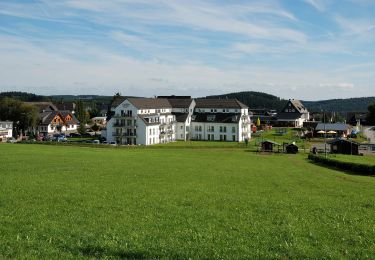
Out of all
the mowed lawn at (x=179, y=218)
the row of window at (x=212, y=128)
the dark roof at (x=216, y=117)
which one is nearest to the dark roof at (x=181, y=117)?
the dark roof at (x=216, y=117)

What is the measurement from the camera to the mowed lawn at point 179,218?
12.9m

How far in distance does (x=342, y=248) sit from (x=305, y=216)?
4855 mm

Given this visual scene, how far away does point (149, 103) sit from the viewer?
9250 centimetres

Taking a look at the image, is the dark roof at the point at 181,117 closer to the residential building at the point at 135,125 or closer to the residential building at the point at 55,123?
the residential building at the point at 135,125

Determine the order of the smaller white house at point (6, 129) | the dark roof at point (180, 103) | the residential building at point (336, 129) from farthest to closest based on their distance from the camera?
the dark roof at point (180, 103) → the residential building at point (336, 129) → the smaller white house at point (6, 129)

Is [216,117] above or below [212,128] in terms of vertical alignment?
above

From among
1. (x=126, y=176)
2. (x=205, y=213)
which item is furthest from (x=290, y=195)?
(x=126, y=176)

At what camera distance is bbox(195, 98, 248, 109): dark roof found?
97725 millimetres

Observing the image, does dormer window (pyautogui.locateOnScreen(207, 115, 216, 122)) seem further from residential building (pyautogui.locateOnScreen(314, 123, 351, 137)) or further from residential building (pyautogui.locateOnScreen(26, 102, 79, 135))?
residential building (pyautogui.locateOnScreen(26, 102, 79, 135))

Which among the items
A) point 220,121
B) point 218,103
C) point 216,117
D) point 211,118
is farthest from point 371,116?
point 211,118

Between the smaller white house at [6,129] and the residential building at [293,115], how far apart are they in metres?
86.6

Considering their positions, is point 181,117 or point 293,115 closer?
point 181,117

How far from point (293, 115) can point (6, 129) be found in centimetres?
9278

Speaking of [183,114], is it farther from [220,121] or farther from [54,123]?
[54,123]
